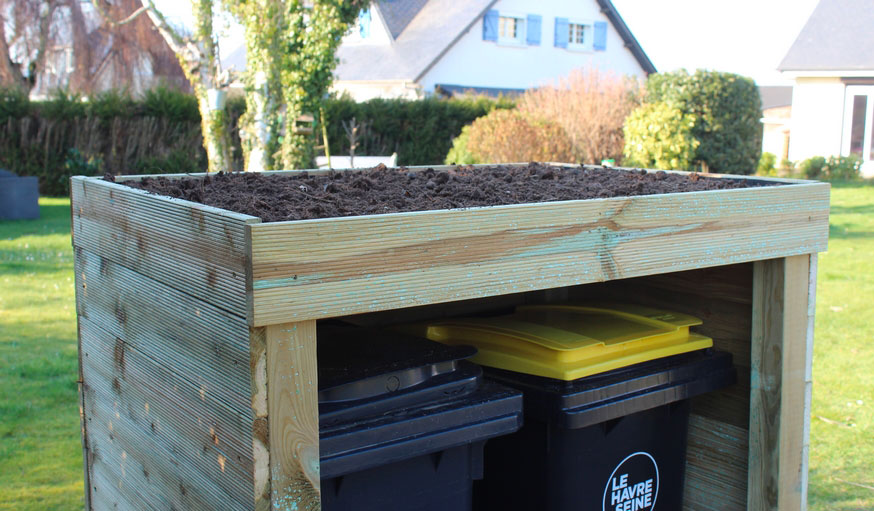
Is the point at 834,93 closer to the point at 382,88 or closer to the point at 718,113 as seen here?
A: the point at 718,113

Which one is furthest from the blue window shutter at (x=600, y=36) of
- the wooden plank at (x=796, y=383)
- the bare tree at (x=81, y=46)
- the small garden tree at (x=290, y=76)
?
the wooden plank at (x=796, y=383)

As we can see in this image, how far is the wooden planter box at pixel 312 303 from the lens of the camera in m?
1.38

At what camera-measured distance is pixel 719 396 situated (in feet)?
8.11

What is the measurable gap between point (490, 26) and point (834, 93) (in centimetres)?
1119

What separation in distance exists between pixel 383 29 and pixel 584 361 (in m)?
27.4

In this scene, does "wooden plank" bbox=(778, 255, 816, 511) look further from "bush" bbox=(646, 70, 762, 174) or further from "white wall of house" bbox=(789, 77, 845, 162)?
"white wall of house" bbox=(789, 77, 845, 162)

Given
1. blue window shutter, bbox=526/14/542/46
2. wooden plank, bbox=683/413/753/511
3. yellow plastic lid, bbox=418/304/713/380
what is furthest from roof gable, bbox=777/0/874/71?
yellow plastic lid, bbox=418/304/713/380

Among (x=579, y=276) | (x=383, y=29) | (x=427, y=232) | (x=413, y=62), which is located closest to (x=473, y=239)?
(x=427, y=232)

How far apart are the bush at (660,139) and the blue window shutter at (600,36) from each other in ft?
62.8

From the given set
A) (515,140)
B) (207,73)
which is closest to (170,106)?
(207,73)

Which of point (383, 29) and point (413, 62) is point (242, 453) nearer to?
point (413, 62)

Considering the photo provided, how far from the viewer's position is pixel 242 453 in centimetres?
143

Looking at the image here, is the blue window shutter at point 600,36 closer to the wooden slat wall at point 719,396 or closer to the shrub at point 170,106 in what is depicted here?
the shrub at point 170,106

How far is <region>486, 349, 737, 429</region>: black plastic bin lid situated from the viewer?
200 cm
